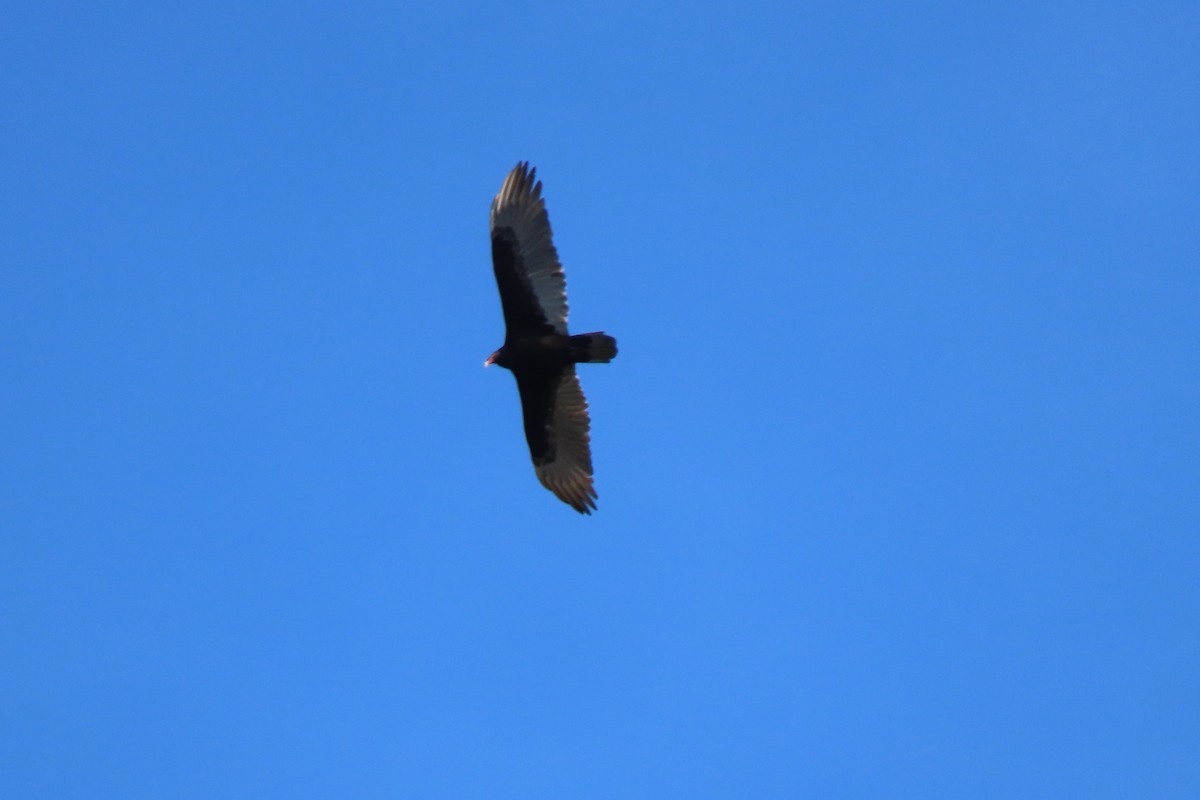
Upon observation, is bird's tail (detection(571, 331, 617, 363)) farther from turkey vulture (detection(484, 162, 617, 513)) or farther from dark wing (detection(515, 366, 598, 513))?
dark wing (detection(515, 366, 598, 513))

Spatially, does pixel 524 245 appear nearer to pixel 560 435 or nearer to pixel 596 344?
pixel 596 344

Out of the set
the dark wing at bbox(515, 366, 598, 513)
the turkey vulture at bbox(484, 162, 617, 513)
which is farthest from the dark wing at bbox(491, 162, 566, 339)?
the dark wing at bbox(515, 366, 598, 513)

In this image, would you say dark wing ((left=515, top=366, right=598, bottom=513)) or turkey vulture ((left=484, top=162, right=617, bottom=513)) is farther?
dark wing ((left=515, top=366, right=598, bottom=513))

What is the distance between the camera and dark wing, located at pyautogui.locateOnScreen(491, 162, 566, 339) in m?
16.4

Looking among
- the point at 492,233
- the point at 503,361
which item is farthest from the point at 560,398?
the point at 492,233

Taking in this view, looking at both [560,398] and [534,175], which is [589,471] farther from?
[534,175]

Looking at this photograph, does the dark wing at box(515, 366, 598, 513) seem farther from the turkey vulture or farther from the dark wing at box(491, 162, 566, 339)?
the dark wing at box(491, 162, 566, 339)

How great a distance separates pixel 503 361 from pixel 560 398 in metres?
0.82

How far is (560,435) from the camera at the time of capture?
57.2 ft

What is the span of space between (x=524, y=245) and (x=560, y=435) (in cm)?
242

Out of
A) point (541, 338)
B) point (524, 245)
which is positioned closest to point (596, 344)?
point (541, 338)

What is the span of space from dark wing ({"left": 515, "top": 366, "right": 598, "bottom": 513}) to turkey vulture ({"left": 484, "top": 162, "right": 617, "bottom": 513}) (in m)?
0.01

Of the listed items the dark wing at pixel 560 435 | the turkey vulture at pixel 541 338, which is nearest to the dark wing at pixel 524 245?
the turkey vulture at pixel 541 338

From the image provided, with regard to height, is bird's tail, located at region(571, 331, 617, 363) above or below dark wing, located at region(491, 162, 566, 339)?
below
